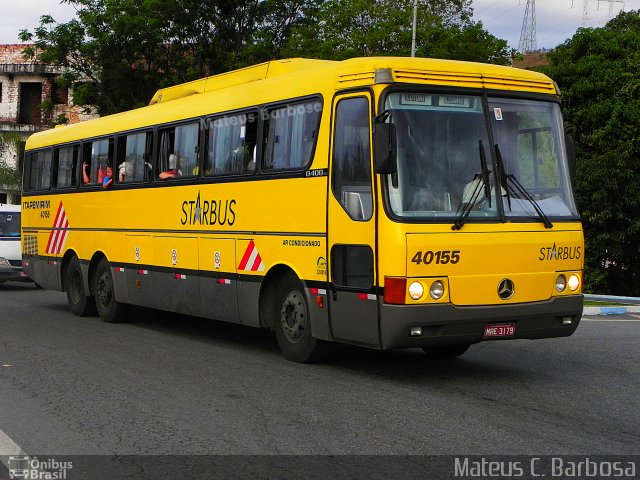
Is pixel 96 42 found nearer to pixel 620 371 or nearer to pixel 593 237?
pixel 593 237

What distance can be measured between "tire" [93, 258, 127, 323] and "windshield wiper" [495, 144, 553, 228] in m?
7.56

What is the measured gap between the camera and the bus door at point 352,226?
977cm

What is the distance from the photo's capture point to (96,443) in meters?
7.20

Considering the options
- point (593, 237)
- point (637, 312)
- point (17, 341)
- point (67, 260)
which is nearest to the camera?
point (17, 341)

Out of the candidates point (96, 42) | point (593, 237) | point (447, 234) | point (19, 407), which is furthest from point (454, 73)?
point (96, 42)

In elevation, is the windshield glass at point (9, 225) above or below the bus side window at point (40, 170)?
below

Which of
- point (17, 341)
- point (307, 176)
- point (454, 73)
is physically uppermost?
point (454, 73)

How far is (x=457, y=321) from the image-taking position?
9.56 meters

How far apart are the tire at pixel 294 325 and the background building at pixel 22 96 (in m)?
52.3

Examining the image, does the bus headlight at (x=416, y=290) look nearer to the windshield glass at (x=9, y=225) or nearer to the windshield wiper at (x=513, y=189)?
the windshield wiper at (x=513, y=189)

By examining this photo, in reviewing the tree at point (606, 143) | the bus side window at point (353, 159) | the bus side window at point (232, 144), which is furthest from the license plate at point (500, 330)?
the tree at point (606, 143)

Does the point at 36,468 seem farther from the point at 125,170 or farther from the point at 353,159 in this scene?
the point at 125,170

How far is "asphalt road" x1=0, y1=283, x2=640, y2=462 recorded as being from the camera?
23.8ft

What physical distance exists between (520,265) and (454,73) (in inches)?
76.8
